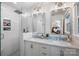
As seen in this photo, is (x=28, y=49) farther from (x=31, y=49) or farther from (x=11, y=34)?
(x=11, y=34)

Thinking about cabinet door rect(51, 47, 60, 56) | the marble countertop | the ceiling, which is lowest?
cabinet door rect(51, 47, 60, 56)

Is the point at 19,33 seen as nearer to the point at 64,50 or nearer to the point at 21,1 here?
the point at 21,1

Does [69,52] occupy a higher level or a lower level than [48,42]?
lower

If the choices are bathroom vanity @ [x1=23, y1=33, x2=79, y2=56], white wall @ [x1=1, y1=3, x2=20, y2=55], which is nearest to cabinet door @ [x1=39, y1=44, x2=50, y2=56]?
bathroom vanity @ [x1=23, y1=33, x2=79, y2=56]

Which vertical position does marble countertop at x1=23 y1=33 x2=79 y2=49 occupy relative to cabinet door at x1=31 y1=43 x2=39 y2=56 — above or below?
above

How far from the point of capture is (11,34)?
2.05 m

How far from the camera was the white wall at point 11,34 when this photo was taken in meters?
1.77

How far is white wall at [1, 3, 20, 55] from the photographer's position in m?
1.77

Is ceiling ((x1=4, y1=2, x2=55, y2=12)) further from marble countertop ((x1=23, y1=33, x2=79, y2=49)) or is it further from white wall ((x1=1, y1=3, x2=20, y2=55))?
marble countertop ((x1=23, y1=33, x2=79, y2=49))

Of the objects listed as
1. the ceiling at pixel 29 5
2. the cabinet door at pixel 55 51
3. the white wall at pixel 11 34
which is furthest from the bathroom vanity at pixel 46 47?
the ceiling at pixel 29 5

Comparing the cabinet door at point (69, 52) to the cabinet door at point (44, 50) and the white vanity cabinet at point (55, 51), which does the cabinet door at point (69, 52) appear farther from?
the cabinet door at point (44, 50)

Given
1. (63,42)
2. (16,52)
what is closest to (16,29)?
(16,52)

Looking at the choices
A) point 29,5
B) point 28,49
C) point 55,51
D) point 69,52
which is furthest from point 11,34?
point 69,52

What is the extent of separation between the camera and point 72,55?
158 cm
